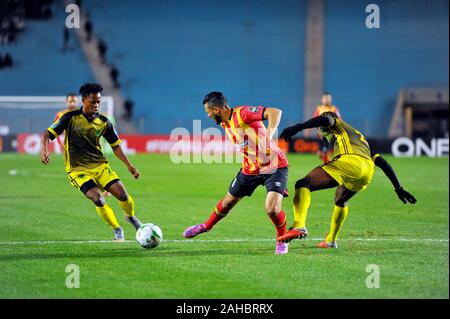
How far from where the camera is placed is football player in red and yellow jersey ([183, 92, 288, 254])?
9938 mm

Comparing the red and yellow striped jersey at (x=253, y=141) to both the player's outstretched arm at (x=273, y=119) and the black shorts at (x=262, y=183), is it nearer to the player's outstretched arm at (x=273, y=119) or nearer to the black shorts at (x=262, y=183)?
the black shorts at (x=262, y=183)

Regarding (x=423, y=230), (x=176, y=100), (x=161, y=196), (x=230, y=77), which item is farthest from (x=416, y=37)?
(x=423, y=230)

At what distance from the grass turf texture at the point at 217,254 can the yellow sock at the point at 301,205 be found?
399 millimetres

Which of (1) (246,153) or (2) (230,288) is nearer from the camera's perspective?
(2) (230,288)

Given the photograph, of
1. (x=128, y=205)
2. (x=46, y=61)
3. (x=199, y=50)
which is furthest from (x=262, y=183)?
(x=46, y=61)

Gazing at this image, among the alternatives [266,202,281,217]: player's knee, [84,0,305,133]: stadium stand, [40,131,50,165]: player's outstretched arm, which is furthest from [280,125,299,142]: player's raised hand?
[84,0,305,133]: stadium stand

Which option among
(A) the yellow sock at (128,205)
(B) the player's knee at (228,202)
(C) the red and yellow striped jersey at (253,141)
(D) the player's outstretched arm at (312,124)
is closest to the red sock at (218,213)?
(B) the player's knee at (228,202)

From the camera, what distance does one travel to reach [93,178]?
35.6ft

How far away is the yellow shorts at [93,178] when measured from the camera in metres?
10.8

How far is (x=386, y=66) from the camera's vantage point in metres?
42.2

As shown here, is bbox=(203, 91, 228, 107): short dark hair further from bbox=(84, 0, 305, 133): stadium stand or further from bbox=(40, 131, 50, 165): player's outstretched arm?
bbox=(84, 0, 305, 133): stadium stand
